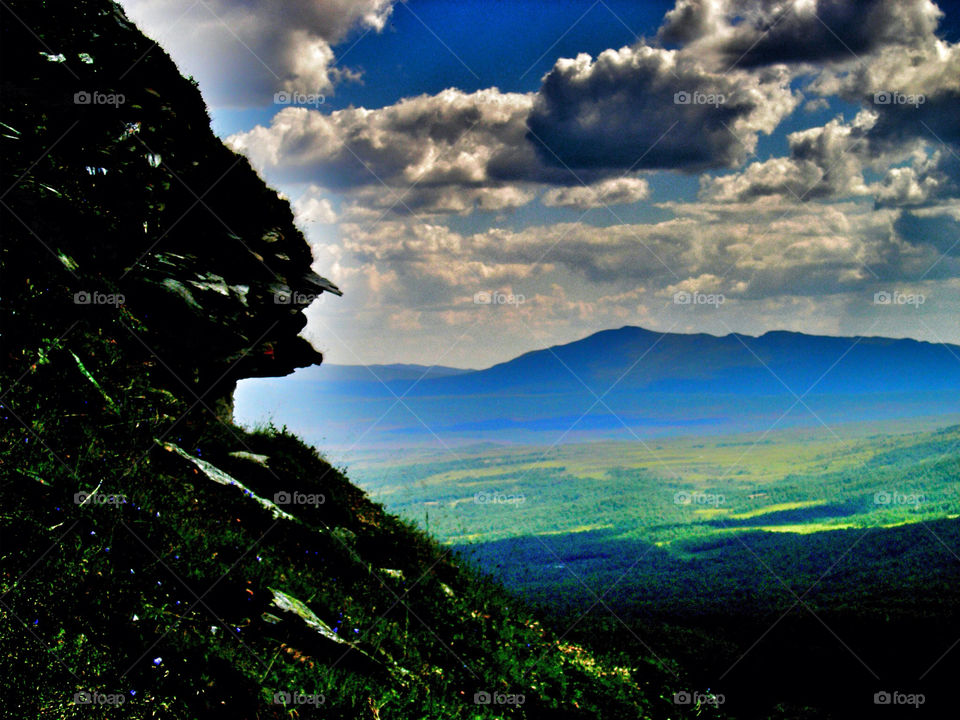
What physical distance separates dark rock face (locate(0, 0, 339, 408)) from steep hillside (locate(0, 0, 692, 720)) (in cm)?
4

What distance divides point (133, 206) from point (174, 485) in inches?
245

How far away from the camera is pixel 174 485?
10438 millimetres

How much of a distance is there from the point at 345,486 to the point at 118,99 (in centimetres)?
1013

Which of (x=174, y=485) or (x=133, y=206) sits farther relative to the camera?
(x=133, y=206)

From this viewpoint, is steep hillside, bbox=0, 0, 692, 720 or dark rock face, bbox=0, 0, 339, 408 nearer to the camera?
steep hillside, bbox=0, 0, 692, 720

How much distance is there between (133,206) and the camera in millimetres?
13398

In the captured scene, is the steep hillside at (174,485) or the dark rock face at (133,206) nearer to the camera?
the steep hillside at (174,485)

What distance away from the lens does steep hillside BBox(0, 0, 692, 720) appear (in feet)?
22.2

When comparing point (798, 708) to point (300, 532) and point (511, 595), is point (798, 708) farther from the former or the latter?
point (300, 532)

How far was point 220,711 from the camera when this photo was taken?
20.5ft

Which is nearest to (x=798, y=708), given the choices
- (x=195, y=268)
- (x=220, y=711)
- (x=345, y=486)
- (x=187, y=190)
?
(x=345, y=486)

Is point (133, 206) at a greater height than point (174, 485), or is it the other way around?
point (133, 206)

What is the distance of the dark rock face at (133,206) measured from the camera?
11.6 metres

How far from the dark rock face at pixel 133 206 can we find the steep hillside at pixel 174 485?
0.04m
